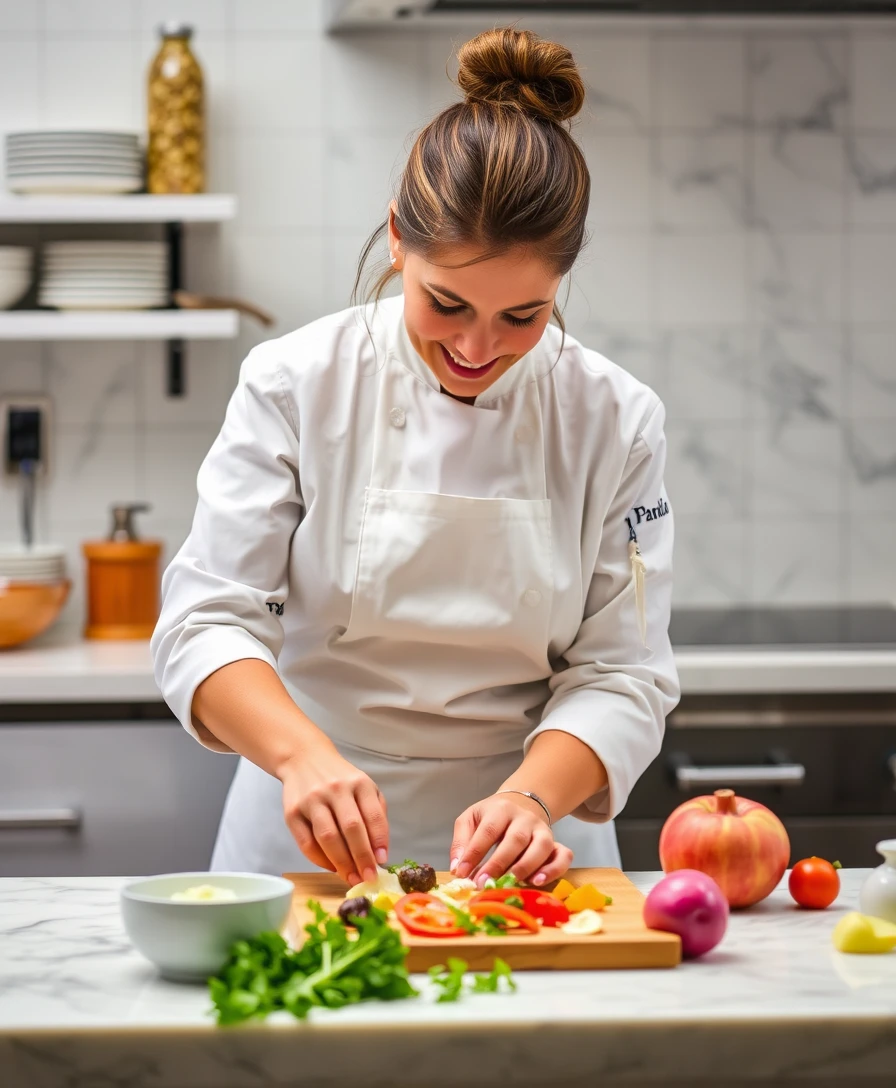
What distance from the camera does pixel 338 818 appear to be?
1.11m

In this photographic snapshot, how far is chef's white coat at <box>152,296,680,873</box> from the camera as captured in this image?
1358 millimetres

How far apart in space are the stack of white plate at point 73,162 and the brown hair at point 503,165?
119 centimetres

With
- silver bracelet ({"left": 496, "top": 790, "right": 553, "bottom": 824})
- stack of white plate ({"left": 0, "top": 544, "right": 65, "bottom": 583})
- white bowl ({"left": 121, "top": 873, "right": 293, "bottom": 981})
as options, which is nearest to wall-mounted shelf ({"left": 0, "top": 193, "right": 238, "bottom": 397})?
stack of white plate ({"left": 0, "top": 544, "right": 65, "bottom": 583})

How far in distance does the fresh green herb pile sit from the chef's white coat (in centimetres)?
43

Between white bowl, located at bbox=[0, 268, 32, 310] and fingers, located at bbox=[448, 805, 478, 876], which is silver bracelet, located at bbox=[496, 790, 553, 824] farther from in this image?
white bowl, located at bbox=[0, 268, 32, 310]

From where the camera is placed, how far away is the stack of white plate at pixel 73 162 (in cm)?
229

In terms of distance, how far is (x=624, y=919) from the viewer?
1.02 m

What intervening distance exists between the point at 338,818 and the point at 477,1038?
313 mm

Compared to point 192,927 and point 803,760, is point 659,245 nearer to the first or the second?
point 803,760

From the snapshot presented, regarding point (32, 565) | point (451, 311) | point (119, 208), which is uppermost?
point (119, 208)

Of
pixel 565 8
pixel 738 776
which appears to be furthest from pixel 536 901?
pixel 565 8

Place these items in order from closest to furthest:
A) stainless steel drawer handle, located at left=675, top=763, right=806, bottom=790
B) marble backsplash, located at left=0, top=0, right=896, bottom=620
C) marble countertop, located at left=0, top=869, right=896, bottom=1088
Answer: marble countertop, located at left=0, top=869, right=896, bottom=1088
stainless steel drawer handle, located at left=675, top=763, right=806, bottom=790
marble backsplash, located at left=0, top=0, right=896, bottom=620

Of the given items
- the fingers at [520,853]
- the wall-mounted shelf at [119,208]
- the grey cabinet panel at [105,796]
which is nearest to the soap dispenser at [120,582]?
the grey cabinet panel at [105,796]

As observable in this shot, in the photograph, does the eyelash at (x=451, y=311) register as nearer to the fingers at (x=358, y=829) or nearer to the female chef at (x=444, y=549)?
the female chef at (x=444, y=549)
